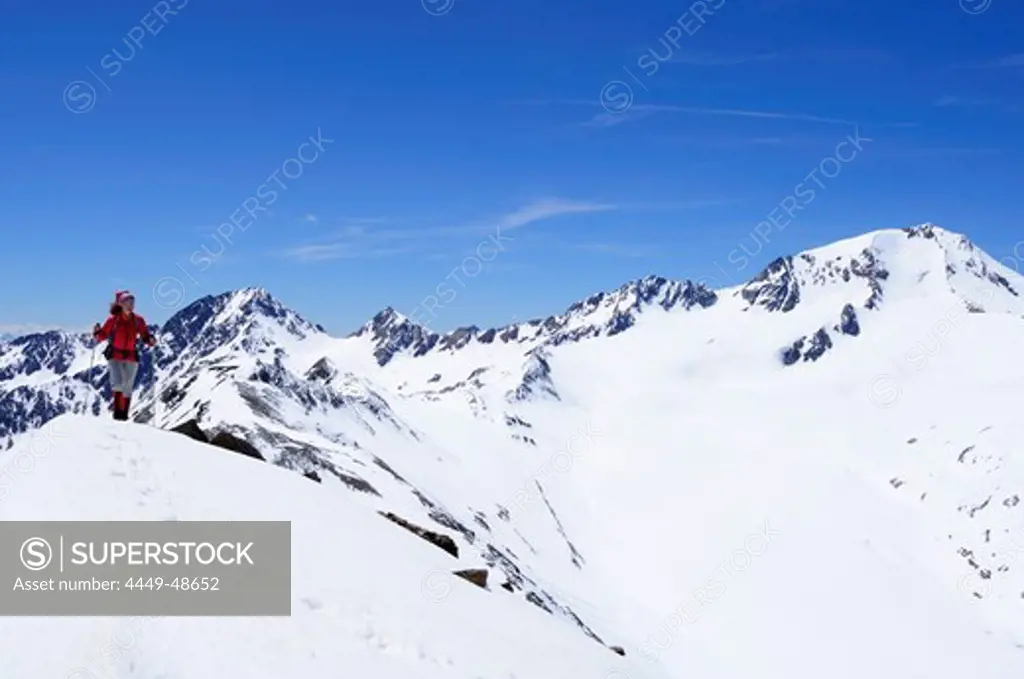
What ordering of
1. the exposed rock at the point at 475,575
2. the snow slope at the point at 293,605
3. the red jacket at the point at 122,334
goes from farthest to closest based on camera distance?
the red jacket at the point at 122,334
the exposed rock at the point at 475,575
the snow slope at the point at 293,605

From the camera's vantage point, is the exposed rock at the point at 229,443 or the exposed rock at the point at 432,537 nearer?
the exposed rock at the point at 432,537

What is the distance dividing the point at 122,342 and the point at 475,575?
12.8 metres

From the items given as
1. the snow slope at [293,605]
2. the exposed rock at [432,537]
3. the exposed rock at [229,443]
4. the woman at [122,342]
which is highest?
the woman at [122,342]

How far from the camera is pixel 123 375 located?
23844 millimetres

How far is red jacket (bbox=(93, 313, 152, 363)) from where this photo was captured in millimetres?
23250

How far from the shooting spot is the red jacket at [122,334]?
915 inches

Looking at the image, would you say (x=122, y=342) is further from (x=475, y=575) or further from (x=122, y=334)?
(x=475, y=575)

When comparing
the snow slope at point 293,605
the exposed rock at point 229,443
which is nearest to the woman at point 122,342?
the snow slope at point 293,605

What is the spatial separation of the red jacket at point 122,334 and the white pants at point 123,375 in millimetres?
178

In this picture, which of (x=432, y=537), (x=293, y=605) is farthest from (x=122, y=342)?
(x=293, y=605)

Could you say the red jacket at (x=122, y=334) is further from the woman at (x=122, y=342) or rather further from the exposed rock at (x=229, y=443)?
the exposed rock at (x=229, y=443)

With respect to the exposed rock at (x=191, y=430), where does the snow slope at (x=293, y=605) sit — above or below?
below

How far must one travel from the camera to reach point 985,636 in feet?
451

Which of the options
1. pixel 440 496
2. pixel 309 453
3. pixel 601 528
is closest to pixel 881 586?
pixel 601 528
